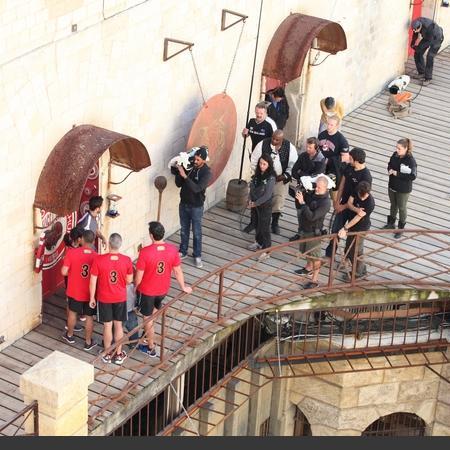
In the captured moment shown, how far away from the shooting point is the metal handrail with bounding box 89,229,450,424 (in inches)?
648

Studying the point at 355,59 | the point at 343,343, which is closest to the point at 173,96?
the point at 343,343

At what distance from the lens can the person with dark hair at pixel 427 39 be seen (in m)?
25.1

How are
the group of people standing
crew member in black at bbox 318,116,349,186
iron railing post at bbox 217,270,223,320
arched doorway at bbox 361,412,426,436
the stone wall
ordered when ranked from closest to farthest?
the stone wall < iron railing post at bbox 217,270,223,320 < the group of people standing < crew member in black at bbox 318,116,349,186 < arched doorway at bbox 361,412,426,436

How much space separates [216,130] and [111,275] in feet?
12.7

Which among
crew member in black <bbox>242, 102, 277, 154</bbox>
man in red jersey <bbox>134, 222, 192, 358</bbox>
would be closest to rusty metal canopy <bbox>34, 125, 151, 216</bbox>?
man in red jersey <bbox>134, 222, 192, 358</bbox>

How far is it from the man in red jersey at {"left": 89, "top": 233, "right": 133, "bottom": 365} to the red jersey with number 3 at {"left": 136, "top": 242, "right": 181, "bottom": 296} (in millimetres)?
224

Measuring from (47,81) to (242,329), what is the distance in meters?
4.77

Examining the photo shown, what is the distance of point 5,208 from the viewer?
1559 centimetres

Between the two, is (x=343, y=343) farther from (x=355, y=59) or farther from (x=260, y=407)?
(x=355, y=59)

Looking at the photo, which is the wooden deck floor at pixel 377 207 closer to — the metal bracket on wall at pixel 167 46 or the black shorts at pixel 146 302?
the black shorts at pixel 146 302

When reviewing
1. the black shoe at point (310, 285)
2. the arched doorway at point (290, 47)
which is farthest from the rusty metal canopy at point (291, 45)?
the black shoe at point (310, 285)

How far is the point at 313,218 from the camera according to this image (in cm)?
1784

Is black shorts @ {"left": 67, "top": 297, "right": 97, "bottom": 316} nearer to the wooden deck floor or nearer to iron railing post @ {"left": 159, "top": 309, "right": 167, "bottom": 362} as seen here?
the wooden deck floor

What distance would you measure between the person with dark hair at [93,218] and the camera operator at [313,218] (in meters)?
2.73
